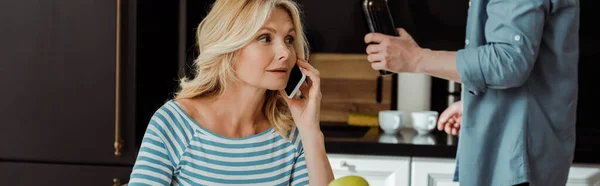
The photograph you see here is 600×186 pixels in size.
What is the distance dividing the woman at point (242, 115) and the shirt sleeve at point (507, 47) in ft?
1.39

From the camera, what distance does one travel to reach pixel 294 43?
181 cm

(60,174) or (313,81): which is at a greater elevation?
(313,81)

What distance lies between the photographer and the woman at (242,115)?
173cm

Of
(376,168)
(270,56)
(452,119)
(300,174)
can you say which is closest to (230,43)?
(270,56)

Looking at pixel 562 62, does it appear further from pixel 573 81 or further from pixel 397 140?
pixel 397 140

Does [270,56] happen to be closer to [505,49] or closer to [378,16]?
[505,49]

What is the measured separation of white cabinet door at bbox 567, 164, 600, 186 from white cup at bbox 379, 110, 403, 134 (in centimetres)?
65

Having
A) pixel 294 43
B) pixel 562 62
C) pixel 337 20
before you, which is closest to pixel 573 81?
pixel 562 62

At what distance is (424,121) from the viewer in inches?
127

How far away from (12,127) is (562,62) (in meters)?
1.90

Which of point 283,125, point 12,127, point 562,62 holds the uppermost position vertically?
point 562,62

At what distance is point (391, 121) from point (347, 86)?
0.29 meters

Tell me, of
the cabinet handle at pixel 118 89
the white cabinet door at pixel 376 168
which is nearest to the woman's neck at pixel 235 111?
the white cabinet door at pixel 376 168

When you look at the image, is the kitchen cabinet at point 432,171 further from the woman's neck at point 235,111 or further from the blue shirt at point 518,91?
the woman's neck at point 235,111
